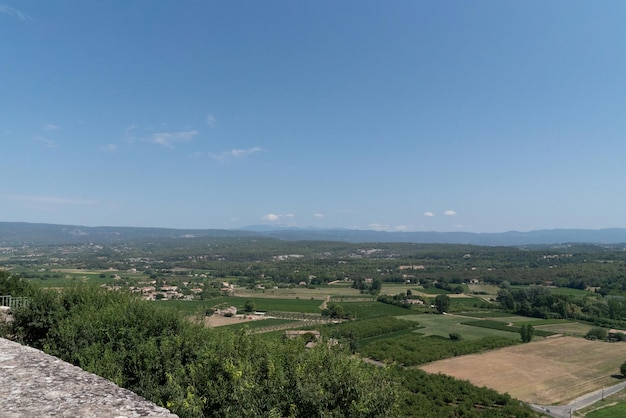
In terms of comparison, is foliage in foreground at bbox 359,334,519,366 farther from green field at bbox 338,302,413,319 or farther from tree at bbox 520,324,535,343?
green field at bbox 338,302,413,319

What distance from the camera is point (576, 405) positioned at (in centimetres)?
3039

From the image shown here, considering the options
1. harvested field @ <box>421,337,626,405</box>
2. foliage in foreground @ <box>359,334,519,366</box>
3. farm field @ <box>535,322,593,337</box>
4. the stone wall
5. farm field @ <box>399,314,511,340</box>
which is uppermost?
the stone wall

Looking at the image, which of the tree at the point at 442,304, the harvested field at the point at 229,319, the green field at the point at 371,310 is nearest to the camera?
the harvested field at the point at 229,319

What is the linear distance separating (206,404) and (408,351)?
40.5 metres

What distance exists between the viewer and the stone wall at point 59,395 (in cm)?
570

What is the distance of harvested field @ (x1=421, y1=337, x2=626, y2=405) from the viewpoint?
109 feet

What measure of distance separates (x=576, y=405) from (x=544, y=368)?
31.3 ft

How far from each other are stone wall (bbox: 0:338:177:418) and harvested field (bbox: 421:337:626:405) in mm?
34259

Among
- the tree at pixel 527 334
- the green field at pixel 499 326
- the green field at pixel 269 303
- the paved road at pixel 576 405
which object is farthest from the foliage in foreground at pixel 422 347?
the green field at pixel 269 303

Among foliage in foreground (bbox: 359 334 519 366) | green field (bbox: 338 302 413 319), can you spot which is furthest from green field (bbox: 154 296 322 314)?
foliage in foreground (bbox: 359 334 519 366)

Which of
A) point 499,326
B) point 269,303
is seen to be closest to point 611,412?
point 499,326

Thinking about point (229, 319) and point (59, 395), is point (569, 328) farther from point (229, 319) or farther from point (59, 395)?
point (59, 395)

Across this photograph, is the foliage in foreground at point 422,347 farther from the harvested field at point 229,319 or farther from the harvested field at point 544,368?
the harvested field at point 229,319

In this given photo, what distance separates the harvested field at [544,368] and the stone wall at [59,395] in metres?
34.3
